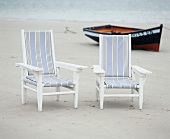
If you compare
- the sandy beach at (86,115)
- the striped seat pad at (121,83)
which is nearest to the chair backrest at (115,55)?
the striped seat pad at (121,83)

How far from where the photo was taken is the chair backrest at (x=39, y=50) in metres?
8.22

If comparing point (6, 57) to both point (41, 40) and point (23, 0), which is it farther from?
point (23, 0)

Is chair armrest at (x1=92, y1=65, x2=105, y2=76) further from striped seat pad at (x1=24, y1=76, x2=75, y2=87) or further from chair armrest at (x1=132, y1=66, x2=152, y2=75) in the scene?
chair armrest at (x1=132, y1=66, x2=152, y2=75)

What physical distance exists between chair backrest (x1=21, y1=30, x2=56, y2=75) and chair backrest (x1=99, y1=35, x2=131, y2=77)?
2.65ft

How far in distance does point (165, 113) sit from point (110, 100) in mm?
1223

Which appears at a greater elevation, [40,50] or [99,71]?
[40,50]

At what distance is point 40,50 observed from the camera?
834 centimetres

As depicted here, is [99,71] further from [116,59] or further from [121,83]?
[116,59]

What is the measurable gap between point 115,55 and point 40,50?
121cm

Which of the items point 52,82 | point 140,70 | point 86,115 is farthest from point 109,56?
point 86,115

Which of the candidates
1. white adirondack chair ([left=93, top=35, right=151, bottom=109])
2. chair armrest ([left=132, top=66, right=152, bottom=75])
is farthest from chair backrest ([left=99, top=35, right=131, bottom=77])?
chair armrest ([left=132, top=66, right=152, bottom=75])

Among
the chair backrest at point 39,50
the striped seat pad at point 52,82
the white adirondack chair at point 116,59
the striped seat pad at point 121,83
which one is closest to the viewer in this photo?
the striped seat pad at point 52,82

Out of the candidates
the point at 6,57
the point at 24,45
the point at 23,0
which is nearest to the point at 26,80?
the point at 24,45

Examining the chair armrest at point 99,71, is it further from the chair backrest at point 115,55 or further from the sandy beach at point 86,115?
the sandy beach at point 86,115
